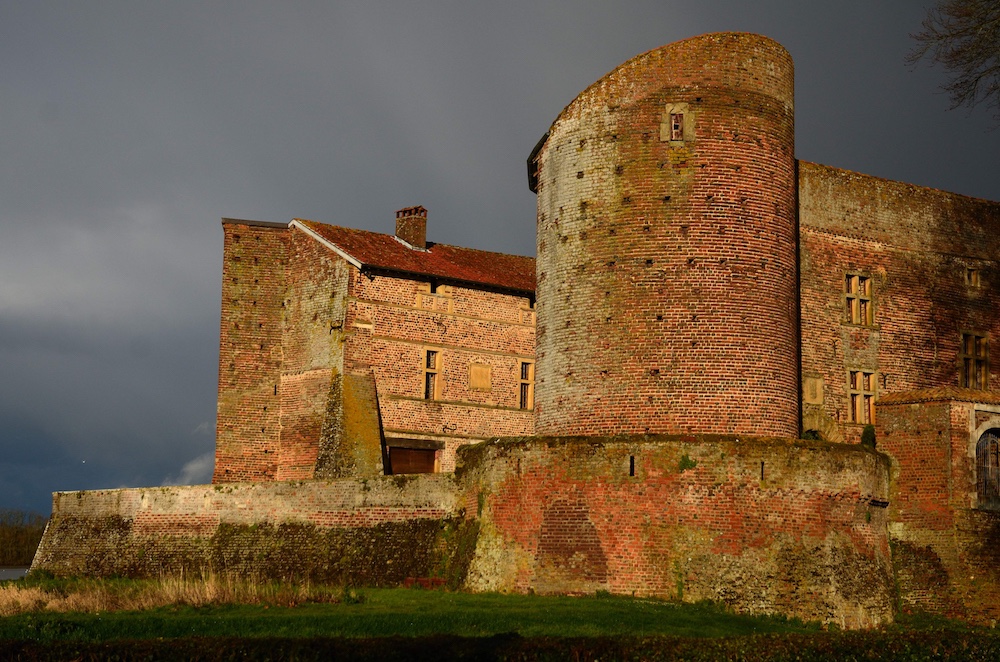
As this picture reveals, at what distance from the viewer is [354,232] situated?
1551 inches

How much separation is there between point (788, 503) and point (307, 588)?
9697mm

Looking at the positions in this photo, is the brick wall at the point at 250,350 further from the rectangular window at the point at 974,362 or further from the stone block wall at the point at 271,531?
the rectangular window at the point at 974,362

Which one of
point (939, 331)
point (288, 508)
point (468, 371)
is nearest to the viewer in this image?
point (288, 508)

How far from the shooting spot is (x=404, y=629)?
19.8 m

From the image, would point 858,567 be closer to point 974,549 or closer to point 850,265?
point 974,549

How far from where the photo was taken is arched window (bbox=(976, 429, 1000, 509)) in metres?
29.1

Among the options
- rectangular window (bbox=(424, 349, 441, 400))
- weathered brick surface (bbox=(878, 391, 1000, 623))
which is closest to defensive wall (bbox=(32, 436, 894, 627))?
weathered brick surface (bbox=(878, 391, 1000, 623))

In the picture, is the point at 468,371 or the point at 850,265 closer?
the point at 850,265

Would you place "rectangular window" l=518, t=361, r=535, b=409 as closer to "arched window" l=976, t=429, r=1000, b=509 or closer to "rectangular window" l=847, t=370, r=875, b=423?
"rectangular window" l=847, t=370, r=875, b=423

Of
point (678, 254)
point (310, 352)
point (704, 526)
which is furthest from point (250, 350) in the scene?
point (704, 526)

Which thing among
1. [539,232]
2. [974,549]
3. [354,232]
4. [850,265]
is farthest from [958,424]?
[354,232]

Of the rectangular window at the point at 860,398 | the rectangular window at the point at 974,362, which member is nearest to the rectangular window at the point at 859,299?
the rectangular window at the point at 860,398

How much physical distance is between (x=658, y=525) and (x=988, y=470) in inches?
379

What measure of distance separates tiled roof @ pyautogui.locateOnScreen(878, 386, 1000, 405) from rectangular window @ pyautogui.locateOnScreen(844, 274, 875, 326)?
2.27 metres
